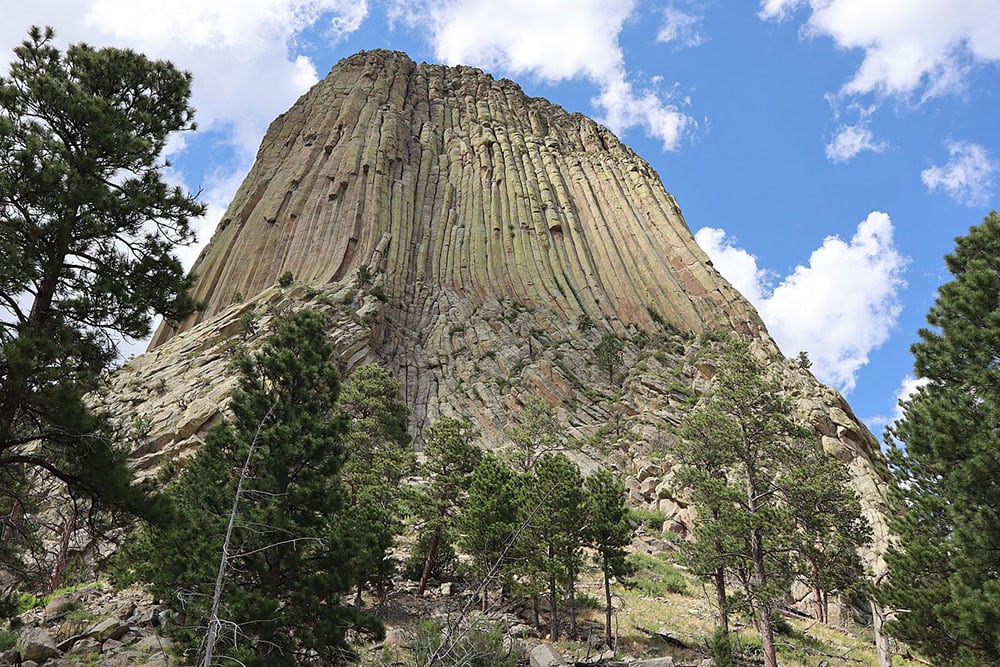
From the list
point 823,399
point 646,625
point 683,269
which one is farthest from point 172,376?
point 683,269

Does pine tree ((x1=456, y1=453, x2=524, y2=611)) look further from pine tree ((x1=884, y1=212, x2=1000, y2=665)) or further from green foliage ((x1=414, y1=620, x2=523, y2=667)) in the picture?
pine tree ((x1=884, y1=212, x2=1000, y2=665))

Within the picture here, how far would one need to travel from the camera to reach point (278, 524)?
13242 mm

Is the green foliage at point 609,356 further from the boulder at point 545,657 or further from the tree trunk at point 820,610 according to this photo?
the boulder at point 545,657

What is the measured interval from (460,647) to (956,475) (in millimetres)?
11275

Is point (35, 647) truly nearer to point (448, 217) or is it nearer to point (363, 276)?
point (363, 276)

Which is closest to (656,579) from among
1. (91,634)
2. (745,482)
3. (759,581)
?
(745,482)

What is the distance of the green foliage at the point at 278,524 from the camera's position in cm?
1218

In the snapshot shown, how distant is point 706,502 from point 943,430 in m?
8.60

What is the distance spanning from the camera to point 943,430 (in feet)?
42.5

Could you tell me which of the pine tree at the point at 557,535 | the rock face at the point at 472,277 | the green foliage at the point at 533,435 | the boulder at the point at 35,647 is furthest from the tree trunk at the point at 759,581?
the green foliage at the point at 533,435

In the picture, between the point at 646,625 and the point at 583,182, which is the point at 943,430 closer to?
the point at 646,625

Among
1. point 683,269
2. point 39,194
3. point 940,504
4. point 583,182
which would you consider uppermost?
point 583,182

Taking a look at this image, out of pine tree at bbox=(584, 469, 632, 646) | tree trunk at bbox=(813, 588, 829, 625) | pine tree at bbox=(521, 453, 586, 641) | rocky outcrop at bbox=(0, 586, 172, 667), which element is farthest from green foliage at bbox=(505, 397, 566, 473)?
rocky outcrop at bbox=(0, 586, 172, 667)

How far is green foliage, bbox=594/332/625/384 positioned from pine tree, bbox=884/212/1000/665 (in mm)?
38917
